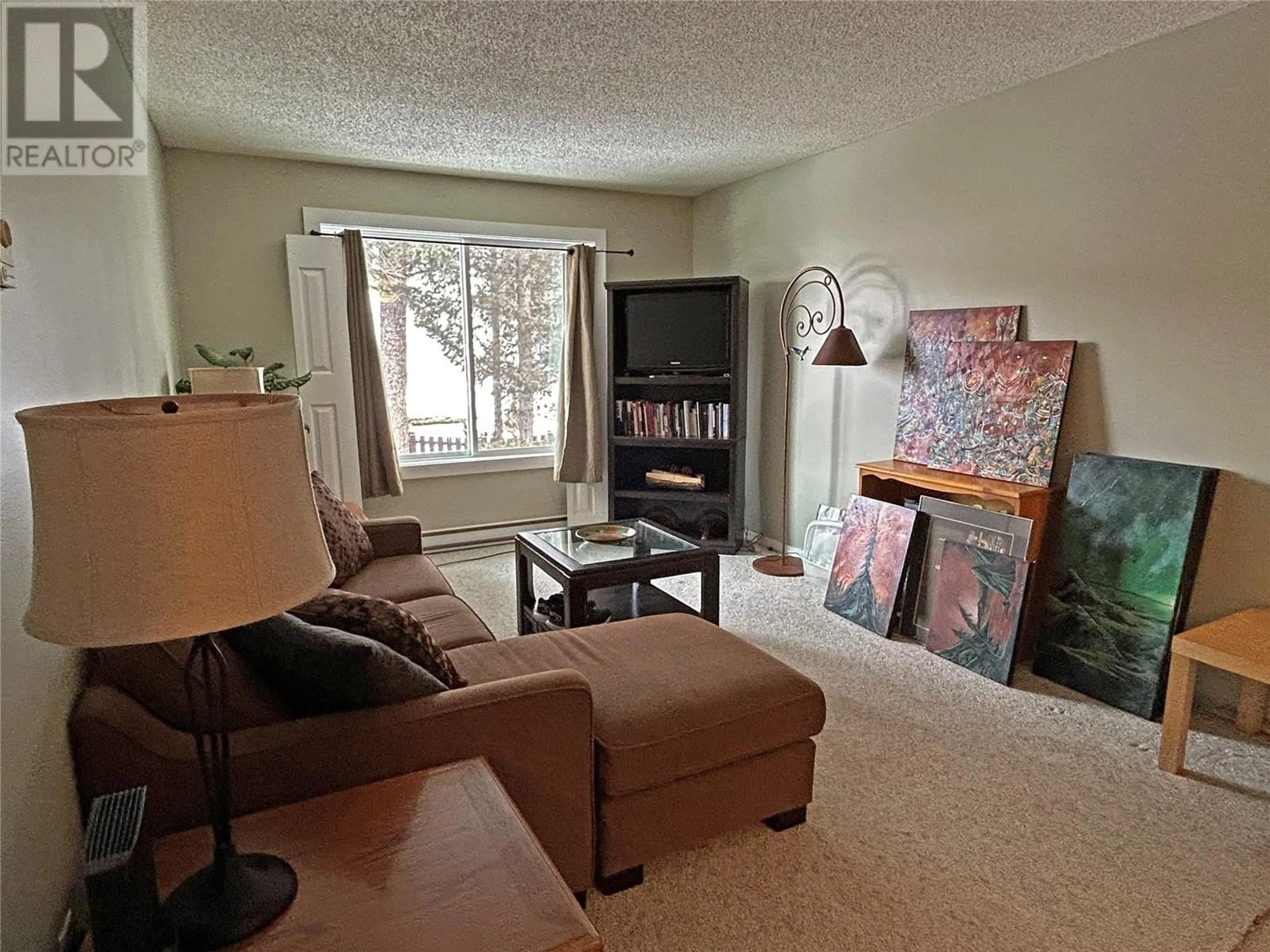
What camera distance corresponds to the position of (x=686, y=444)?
15.6 ft

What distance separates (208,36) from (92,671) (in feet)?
7.21

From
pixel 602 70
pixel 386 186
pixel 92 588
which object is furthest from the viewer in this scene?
pixel 386 186

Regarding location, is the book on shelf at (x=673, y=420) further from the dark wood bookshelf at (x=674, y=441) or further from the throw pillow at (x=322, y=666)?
the throw pillow at (x=322, y=666)

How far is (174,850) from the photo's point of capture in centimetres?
116

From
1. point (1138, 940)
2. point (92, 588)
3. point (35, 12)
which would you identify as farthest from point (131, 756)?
point (1138, 940)

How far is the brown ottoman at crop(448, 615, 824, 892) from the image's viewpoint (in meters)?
1.72

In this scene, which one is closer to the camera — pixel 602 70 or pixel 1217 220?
pixel 1217 220

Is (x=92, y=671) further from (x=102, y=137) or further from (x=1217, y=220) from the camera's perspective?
(x=1217, y=220)

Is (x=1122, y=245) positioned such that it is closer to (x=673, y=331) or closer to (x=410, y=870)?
(x=673, y=331)

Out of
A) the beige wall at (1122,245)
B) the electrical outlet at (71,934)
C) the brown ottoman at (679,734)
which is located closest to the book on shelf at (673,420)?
the beige wall at (1122,245)

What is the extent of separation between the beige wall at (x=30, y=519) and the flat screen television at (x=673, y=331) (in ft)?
10.5

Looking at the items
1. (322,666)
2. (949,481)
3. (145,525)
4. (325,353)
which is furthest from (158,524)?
(325,353)

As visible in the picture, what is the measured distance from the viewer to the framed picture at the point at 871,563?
3320mm

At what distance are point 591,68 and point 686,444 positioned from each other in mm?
2415
